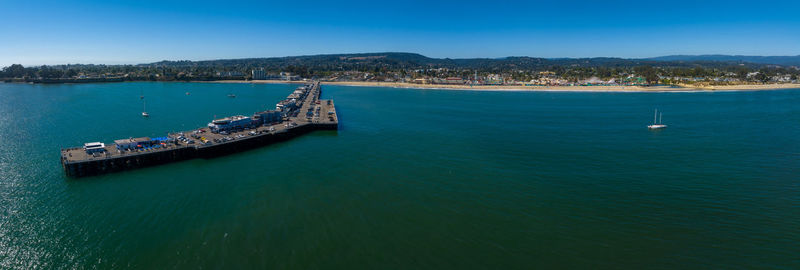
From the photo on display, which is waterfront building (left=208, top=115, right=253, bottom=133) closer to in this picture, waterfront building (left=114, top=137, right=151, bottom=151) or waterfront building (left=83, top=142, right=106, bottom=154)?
waterfront building (left=114, top=137, right=151, bottom=151)

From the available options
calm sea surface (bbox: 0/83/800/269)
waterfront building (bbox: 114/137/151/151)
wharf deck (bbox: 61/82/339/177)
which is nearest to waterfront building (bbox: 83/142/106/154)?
wharf deck (bbox: 61/82/339/177)

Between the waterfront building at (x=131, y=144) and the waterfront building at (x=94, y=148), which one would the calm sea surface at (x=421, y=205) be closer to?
the waterfront building at (x=94, y=148)

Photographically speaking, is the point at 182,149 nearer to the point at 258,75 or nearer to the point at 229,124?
the point at 229,124

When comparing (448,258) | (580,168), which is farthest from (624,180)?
(448,258)

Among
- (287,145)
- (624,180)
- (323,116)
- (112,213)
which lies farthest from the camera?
(323,116)

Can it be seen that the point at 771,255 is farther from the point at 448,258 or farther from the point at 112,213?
the point at 112,213

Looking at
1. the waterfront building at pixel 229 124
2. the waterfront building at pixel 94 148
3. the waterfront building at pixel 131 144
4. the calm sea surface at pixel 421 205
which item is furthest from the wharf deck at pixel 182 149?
the calm sea surface at pixel 421 205
